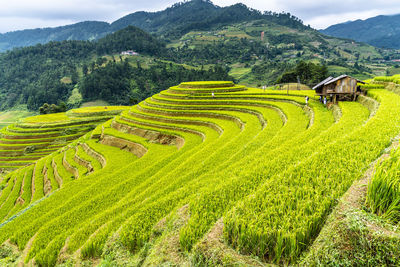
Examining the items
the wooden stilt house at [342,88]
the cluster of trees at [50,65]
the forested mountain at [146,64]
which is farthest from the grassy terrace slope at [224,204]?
the cluster of trees at [50,65]

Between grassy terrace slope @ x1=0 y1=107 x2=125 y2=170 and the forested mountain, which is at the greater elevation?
the forested mountain

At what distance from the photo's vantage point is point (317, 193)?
13.9 ft

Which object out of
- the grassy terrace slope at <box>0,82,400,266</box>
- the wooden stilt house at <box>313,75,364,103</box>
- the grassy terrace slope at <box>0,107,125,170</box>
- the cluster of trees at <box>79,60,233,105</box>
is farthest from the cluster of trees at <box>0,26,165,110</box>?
the wooden stilt house at <box>313,75,364,103</box>

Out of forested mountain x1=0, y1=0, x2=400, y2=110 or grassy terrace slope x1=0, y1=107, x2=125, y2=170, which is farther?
forested mountain x1=0, y1=0, x2=400, y2=110

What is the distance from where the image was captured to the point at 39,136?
136 feet

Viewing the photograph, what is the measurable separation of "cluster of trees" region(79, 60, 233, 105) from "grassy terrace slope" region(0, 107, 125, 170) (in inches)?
1810

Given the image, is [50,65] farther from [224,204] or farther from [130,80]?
[224,204]

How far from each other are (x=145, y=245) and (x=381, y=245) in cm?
472

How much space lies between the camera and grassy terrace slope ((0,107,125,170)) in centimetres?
3634

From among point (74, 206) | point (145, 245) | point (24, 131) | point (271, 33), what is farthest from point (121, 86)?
point (271, 33)

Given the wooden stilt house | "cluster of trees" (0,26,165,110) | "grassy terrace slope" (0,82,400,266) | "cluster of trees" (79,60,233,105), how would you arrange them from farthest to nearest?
"cluster of trees" (0,26,165,110), "cluster of trees" (79,60,233,105), the wooden stilt house, "grassy terrace slope" (0,82,400,266)

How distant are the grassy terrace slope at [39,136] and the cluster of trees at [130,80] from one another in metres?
46.0

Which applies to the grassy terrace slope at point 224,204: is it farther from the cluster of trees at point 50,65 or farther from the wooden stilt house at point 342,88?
the cluster of trees at point 50,65

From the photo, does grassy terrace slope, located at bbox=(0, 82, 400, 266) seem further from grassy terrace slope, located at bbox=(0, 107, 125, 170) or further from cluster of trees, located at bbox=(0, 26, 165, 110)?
cluster of trees, located at bbox=(0, 26, 165, 110)
